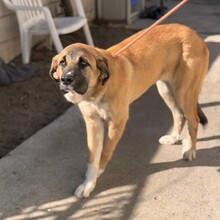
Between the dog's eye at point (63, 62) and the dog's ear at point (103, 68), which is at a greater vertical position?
the dog's eye at point (63, 62)

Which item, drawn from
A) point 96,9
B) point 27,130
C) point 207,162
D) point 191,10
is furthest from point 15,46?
point 191,10

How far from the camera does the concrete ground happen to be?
3.35m

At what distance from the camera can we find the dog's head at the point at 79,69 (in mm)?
2908

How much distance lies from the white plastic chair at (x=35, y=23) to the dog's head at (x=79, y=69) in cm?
302

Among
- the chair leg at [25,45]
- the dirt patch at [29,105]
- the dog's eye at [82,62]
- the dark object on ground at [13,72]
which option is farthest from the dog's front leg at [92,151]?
the chair leg at [25,45]

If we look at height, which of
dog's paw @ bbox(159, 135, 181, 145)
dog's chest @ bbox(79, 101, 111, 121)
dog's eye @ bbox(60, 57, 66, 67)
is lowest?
dog's paw @ bbox(159, 135, 181, 145)

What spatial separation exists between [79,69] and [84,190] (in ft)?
3.48

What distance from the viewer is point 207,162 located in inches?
158

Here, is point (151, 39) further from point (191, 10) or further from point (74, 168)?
point (191, 10)

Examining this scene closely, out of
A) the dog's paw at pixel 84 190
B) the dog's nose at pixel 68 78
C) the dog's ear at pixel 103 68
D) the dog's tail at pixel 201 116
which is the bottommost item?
the dog's tail at pixel 201 116

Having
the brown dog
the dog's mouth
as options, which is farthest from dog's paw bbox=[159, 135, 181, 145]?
the dog's mouth

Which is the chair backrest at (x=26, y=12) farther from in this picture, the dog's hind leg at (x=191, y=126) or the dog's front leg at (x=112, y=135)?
the dog's front leg at (x=112, y=135)

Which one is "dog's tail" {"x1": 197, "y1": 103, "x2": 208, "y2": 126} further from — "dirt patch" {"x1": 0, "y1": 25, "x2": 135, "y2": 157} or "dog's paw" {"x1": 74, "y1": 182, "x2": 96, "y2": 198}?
"dirt patch" {"x1": 0, "y1": 25, "x2": 135, "y2": 157}

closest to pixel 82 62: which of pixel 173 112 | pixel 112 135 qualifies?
pixel 112 135
